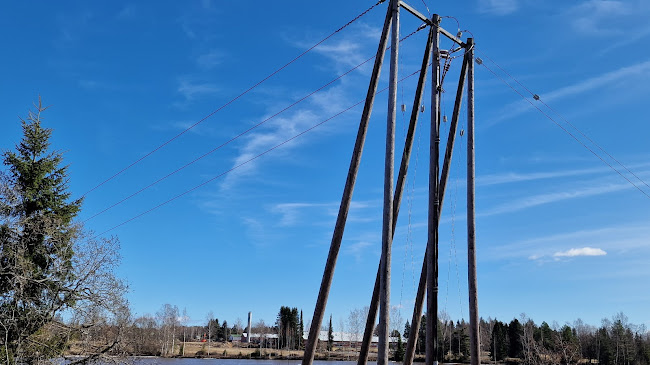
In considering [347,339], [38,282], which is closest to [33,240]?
[38,282]

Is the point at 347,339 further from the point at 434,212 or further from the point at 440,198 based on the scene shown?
the point at 434,212

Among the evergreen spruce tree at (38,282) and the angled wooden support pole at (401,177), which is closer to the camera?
the angled wooden support pole at (401,177)

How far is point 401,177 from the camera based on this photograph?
12625 millimetres

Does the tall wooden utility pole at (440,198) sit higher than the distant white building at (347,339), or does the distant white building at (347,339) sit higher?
the tall wooden utility pole at (440,198)

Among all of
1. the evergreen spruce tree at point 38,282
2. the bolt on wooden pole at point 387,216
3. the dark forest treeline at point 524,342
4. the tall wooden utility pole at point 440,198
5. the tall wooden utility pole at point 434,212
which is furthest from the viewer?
the dark forest treeline at point 524,342

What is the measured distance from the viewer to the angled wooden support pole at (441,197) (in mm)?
12797

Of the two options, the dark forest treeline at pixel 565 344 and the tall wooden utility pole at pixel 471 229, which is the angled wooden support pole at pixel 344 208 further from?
the dark forest treeline at pixel 565 344

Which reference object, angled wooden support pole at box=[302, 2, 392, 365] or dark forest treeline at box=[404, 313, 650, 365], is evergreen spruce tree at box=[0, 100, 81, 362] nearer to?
angled wooden support pole at box=[302, 2, 392, 365]

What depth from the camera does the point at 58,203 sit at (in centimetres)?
2898

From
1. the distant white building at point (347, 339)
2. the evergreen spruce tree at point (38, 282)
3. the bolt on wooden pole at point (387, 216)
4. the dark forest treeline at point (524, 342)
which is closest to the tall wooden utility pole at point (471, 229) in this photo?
the bolt on wooden pole at point (387, 216)

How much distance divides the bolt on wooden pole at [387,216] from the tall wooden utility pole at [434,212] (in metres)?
1.52

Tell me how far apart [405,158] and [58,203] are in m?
23.0

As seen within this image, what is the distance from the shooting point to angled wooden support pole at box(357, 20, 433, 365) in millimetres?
11906

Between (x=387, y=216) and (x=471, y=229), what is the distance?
8.56 feet
